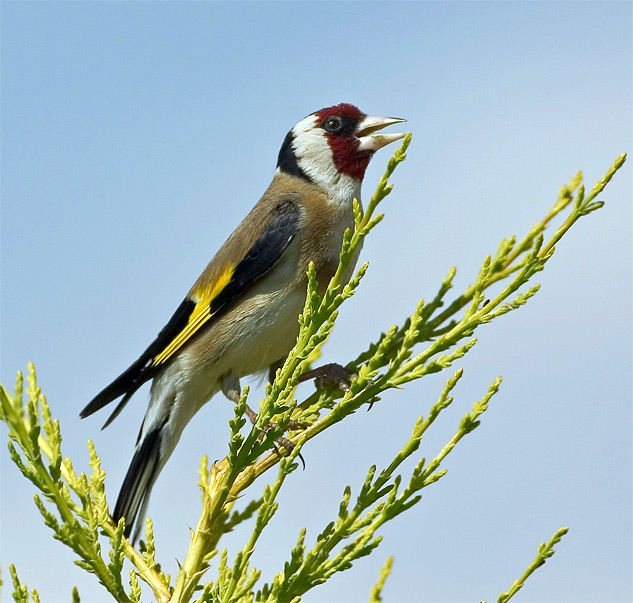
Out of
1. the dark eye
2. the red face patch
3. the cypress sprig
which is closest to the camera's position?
the cypress sprig

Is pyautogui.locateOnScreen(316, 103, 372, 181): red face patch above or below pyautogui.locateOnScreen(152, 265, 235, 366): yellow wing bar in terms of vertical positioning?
above

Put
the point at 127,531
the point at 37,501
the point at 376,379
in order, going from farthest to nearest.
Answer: the point at 127,531 → the point at 376,379 → the point at 37,501

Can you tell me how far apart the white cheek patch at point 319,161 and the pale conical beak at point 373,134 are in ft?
0.66

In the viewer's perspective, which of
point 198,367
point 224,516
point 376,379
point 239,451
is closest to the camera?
point 239,451

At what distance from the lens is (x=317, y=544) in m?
2.42

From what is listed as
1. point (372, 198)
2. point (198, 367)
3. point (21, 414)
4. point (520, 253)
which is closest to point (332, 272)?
point (198, 367)

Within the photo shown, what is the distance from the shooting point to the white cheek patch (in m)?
4.49

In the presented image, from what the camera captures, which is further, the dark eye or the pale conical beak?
the dark eye

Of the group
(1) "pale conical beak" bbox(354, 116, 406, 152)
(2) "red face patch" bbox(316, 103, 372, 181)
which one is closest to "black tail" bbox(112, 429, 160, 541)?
(2) "red face patch" bbox(316, 103, 372, 181)

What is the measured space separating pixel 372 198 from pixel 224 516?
1.25 meters

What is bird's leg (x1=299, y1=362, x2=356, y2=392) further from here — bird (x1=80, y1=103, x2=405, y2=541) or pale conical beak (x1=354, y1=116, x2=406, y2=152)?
pale conical beak (x1=354, y1=116, x2=406, y2=152)

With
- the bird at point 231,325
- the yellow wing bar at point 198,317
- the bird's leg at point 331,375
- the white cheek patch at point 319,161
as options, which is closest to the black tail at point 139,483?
the bird at point 231,325

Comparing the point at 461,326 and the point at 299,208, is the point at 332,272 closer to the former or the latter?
the point at 299,208

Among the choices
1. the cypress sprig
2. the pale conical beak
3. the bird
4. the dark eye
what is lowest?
the cypress sprig
